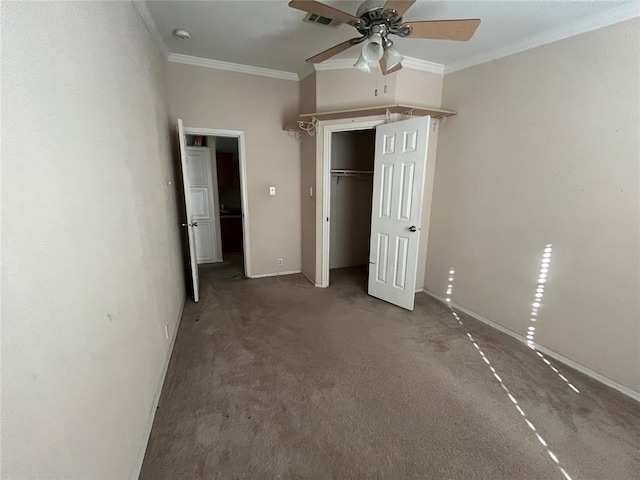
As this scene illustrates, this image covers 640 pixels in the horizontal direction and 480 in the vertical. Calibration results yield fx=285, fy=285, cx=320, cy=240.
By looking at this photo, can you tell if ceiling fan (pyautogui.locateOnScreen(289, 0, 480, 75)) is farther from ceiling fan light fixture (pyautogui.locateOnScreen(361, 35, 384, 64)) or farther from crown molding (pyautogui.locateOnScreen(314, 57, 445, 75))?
crown molding (pyautogui.locateOnScreen(314, 57, 445, 75))

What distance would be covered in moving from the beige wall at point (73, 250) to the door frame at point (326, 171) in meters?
1.98

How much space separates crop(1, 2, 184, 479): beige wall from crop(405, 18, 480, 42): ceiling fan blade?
174 centimetres

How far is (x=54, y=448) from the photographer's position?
791 mm

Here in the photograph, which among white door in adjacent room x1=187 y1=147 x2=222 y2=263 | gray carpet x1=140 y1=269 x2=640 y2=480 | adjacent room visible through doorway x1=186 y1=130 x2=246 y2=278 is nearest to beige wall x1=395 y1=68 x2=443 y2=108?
adjacent room visible through doorway x1=186 y1=130 x2=246 y2=278

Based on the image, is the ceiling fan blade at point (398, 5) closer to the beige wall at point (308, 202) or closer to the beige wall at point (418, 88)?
the beige wall at point (418, 88)

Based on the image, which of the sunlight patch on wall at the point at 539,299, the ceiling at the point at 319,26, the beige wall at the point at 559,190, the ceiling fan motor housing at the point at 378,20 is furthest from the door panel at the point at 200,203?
the sunlight patch on wall at the point at 539,299

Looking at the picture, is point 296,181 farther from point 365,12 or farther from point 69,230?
point 69,230

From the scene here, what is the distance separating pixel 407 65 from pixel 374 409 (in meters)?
3.16

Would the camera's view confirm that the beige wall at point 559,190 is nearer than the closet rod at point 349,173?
Yes

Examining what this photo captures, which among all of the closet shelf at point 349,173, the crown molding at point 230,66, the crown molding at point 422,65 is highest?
the crown molding at point 230,66

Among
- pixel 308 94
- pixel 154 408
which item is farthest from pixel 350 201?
pixel 154 408

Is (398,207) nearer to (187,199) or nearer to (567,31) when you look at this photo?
(567,31)

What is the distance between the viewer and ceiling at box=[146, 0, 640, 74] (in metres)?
2.01

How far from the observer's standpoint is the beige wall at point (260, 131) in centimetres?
329
